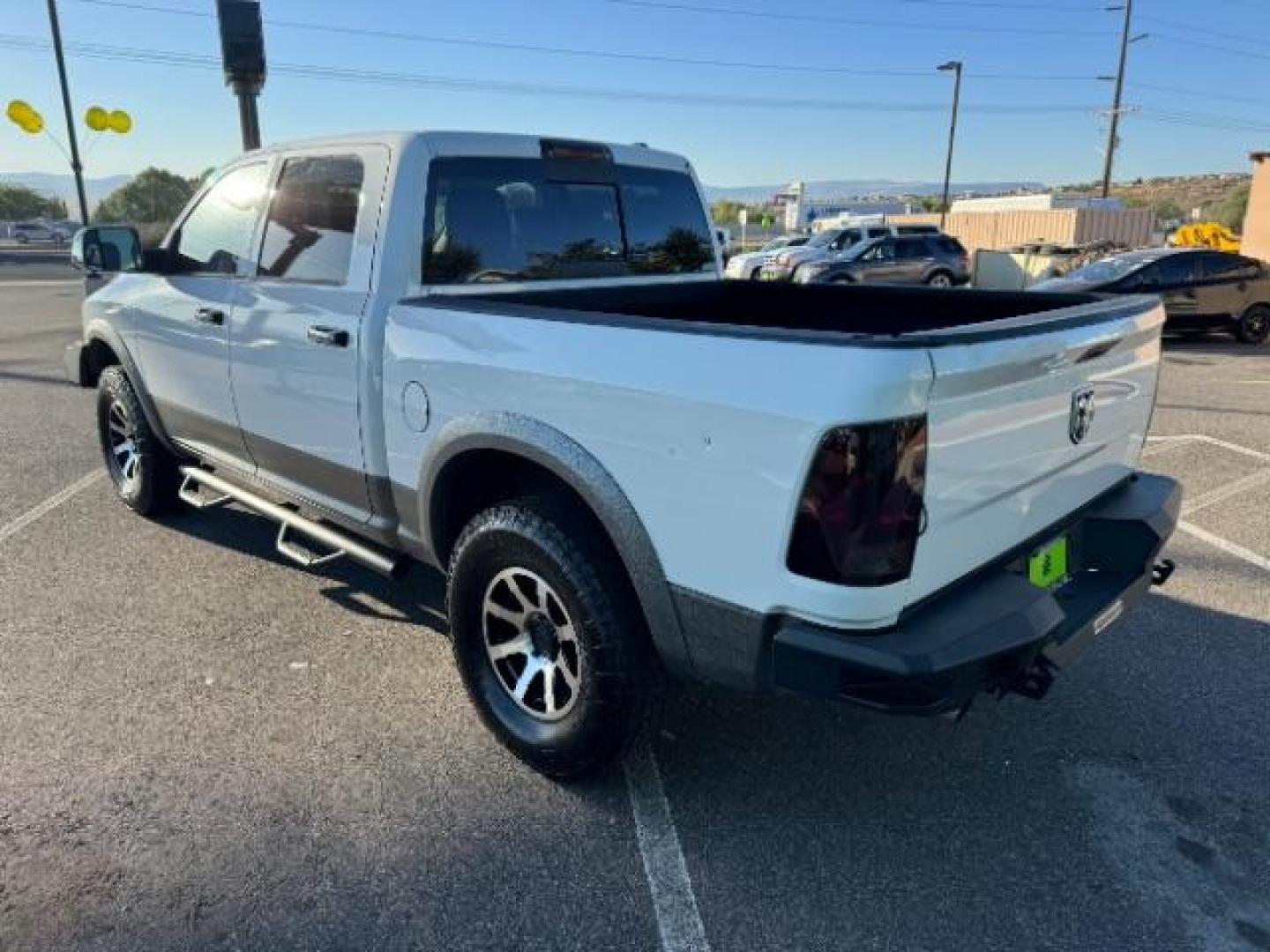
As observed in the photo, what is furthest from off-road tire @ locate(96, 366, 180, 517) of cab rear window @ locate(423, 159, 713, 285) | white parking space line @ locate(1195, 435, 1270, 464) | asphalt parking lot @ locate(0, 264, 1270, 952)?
white parking space line @ locate(1195, 435, 1270, 464)

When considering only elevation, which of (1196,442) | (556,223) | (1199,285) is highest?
(556,223)

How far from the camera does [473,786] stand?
2.86 metres

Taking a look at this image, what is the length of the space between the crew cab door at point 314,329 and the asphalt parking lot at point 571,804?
825mm

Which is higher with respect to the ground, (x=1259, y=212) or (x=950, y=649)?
(x=1259, y=212)

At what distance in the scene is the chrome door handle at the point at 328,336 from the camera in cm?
320

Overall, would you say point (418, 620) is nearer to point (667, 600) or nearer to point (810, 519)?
point (667, 600)

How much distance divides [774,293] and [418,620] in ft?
7.38

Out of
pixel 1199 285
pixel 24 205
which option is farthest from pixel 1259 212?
pixel 24 205

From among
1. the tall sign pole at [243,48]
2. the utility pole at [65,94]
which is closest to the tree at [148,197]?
the utility pole at [65,94]

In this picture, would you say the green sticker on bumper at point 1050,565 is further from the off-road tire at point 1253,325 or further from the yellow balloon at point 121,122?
the yellow balloon at point 121,122

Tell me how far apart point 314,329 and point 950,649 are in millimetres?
2484

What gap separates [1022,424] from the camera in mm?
2348

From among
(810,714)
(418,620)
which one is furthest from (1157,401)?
(418,620)

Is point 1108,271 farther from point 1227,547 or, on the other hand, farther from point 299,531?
point 299,531
